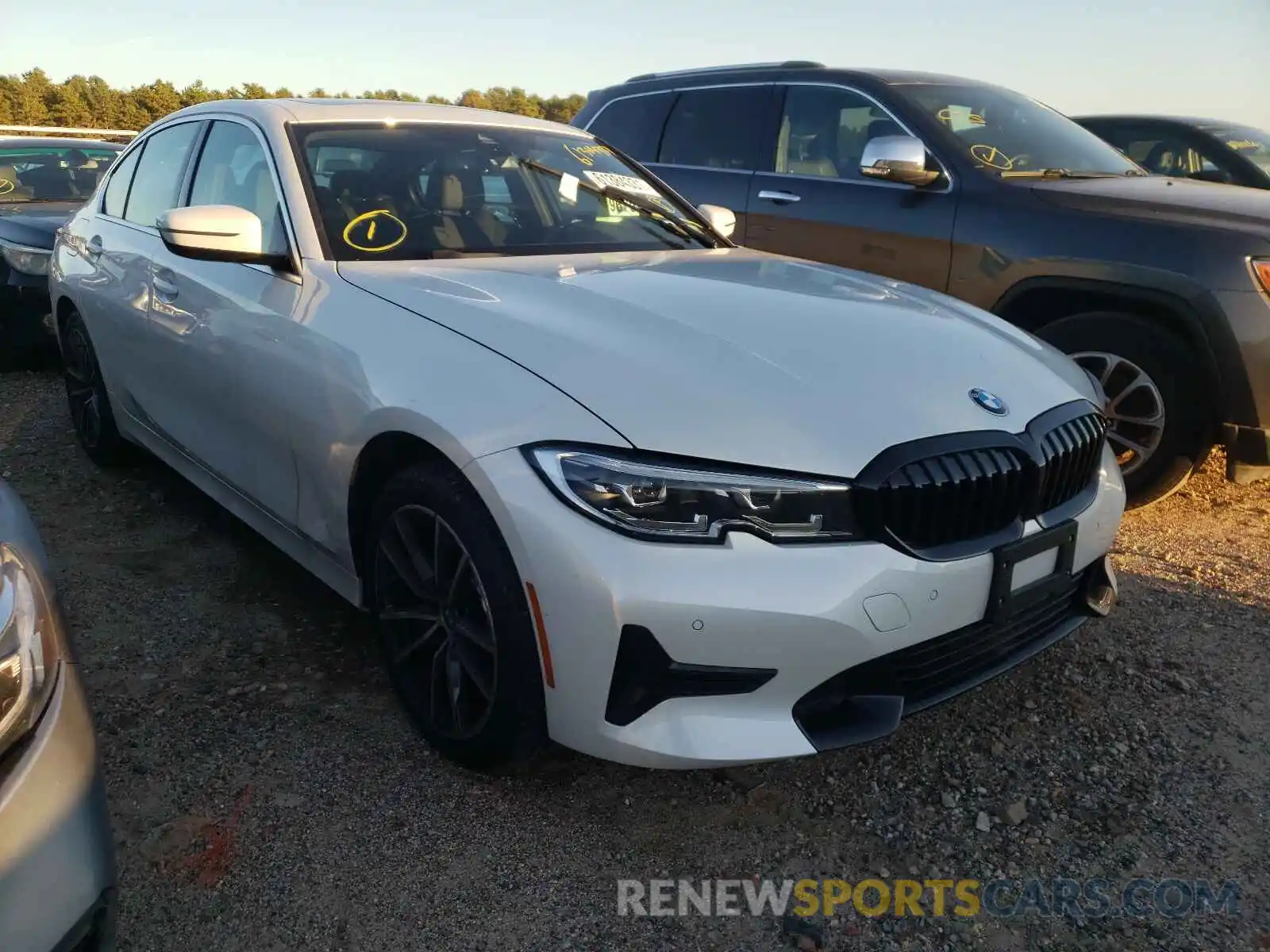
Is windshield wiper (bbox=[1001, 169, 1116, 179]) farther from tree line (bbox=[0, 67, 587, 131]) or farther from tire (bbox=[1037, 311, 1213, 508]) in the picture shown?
tree line (bbox=[0, 67, 587, 131])

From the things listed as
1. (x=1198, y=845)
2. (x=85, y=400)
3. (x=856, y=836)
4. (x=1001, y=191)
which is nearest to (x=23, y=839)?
(x=856, y=836)

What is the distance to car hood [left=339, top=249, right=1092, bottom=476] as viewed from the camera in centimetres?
194

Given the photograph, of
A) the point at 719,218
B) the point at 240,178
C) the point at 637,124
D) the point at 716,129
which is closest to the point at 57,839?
the point at 240,178

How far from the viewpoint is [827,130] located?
4.88 metres

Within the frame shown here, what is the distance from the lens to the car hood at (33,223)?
20.0ft

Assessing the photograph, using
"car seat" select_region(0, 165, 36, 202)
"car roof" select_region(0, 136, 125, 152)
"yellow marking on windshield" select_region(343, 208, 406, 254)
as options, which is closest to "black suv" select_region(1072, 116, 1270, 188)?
"yellow marking on windshield" select_region(343, 208, 406, 254)

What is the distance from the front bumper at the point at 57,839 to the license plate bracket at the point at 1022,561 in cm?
168

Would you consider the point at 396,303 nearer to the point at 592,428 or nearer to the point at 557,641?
the point at 592,428

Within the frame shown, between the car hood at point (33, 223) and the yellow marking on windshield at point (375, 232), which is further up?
the yellow marking on windshield at point (375, 232)

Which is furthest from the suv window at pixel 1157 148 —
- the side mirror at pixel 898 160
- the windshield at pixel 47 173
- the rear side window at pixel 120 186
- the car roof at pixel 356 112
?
the windshield at pixel 47 173

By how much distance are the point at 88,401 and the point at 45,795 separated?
356 cm

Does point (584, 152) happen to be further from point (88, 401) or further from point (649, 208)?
point (88, 401)

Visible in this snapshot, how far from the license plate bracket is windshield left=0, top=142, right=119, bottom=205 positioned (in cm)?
726

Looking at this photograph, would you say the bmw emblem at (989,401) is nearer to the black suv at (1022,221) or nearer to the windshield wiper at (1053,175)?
the black suv at (1022,221)
